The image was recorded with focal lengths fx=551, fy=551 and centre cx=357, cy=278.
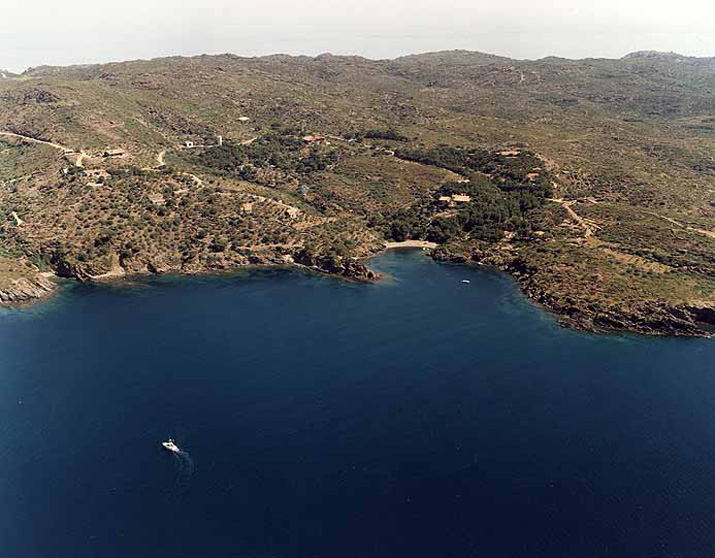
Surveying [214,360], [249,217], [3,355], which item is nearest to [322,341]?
[214,360]

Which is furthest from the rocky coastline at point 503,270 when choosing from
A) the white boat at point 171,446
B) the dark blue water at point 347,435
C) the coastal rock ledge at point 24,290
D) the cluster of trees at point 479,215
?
the white boat at point 171,446

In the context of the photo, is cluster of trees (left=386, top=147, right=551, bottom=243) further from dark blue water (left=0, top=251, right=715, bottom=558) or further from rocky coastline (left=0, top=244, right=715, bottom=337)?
dark blue water (left=0, top=251, right=715, bottom=558)

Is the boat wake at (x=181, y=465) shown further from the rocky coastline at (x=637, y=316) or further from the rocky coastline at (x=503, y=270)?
the rocky coastline at (x=637, y=316)

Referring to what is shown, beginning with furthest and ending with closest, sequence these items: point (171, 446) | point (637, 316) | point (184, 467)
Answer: point (637, 316), point (171, 446), point (184, 467)

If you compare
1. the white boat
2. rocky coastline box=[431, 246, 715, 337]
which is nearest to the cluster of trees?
rocky coastline box=[431, 246, 715, 337]

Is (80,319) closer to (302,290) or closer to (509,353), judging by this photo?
(302,290)

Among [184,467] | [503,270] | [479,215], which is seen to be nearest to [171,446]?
[184,467]

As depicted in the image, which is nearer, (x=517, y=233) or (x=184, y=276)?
(x=184, y=276)

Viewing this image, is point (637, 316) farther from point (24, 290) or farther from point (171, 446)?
point (24, 290)
